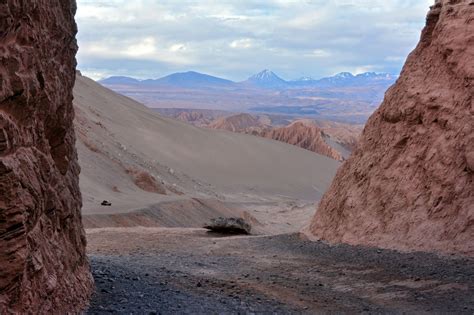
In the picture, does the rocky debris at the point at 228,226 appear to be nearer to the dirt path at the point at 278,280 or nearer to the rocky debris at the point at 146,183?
the dirt path at the point at 278,280

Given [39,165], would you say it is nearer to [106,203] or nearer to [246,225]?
[246,225]

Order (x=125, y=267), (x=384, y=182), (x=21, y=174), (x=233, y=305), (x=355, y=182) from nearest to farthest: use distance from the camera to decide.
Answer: (x=21, y=174) → (x=233, y=305) → (x=125, y=267) → (x=384, y=182) → (x=355, y=182)

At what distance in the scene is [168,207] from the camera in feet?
77.3

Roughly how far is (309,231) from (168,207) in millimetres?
10121

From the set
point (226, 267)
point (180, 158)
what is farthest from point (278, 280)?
point (180, 158)

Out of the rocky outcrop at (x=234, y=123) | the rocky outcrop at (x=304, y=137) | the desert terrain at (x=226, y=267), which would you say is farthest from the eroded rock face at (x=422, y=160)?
the rocky outcrop at (x=234, y=123)

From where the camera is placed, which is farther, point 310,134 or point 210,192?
point 310,134

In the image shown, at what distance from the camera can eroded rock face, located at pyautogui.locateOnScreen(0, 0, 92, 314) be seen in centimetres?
471

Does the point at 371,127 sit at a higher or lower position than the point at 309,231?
higher

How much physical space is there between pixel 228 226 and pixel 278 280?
25.8 ft

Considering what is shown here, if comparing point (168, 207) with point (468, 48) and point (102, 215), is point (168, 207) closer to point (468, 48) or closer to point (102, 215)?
point (102, 215)

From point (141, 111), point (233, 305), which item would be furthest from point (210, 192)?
point (233, 305)

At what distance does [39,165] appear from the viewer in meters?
5.63

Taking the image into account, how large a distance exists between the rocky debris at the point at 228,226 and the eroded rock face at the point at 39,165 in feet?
33.0
